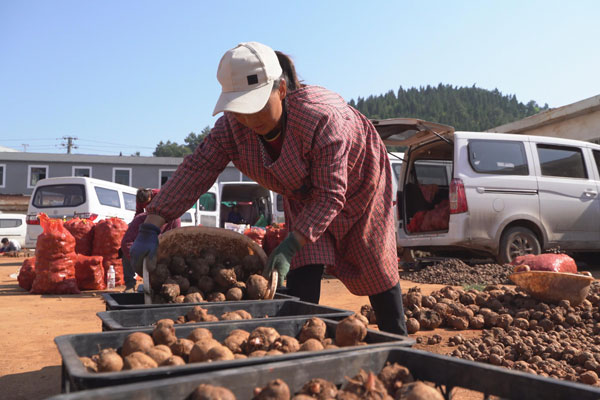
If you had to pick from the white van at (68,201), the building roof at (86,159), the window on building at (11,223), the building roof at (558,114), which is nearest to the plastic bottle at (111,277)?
the white van at (68,201)

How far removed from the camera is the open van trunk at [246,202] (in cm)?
1573

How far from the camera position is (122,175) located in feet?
95.8

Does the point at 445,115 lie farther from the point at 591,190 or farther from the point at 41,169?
the point at 591,190

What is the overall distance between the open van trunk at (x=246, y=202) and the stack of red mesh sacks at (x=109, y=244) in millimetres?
7255

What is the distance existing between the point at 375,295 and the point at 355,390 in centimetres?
160

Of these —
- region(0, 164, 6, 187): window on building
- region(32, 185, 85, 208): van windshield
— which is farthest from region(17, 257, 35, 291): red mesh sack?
region(0, 164, 6, 187): window on building

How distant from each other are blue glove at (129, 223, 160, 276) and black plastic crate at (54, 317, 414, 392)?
0.84 m

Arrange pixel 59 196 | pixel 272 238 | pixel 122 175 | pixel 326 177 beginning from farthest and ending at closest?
pixel 122 175 < pixel 59 196 < pixel 272 238 < pixel 326 177

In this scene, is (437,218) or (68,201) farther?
(68,201)

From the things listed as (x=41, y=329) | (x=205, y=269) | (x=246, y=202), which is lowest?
(x=41, y=329)

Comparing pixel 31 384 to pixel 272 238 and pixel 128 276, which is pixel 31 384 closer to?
pixel 128 276

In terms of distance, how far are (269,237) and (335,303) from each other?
3.80 metres

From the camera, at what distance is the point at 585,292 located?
187 inches

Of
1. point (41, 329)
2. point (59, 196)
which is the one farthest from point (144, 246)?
point (59, 196)
